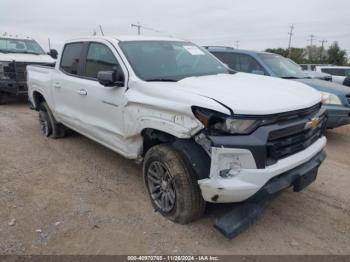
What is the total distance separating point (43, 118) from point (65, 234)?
12.5 ft

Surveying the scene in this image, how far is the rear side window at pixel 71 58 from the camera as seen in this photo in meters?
4.94

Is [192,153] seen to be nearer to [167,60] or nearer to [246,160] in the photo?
[246,160]

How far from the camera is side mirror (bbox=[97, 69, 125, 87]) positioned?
12.0 feet

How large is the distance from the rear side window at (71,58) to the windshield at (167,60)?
3.79ft

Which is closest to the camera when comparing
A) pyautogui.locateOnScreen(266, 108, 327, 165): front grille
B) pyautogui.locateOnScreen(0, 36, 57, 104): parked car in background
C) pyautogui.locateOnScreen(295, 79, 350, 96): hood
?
pyautogui.locateOnScreen(266, 108, 327, 165): front grille

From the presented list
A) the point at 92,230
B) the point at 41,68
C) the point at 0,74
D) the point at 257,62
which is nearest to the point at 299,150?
the point at 92,230

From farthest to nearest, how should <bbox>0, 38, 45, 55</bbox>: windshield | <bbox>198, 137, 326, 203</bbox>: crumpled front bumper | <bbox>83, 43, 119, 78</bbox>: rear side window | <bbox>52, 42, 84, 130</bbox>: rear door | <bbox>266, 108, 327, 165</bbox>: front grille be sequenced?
<bbox>0, 38, 45, 55</bbox>: windshield
<bbox>52, 42, 84, 130</bbox>: rear door
<bbox>83, 43, 119, 78</bbox>: rear side window
<bbox>266, 108, 327, 165</bbox>: front grille
<bbox>198, 137, 326, 203</bbox>: crumpled front bumper

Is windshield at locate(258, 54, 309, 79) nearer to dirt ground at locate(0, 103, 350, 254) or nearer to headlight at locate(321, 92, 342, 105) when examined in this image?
headlight at locate(321, 92, 342, 105)

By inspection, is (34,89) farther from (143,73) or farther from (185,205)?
(185,205)

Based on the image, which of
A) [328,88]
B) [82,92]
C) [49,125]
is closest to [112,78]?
[82,92]

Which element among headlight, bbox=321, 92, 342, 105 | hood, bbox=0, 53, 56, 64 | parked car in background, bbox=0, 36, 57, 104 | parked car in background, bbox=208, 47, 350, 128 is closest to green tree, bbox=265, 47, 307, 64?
parked car in background, bbox=0, 36, 57, 104

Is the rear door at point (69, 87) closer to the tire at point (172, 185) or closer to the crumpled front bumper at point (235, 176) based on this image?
the tire at point (172, 185)

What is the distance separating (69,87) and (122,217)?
2.40 m

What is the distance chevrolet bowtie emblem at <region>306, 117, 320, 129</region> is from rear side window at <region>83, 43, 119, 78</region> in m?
2.24
